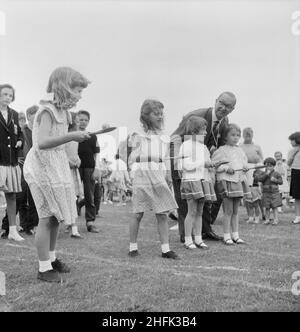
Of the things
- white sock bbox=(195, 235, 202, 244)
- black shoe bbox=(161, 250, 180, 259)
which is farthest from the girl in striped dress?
white sock bbox=(195, 235, 202, 244)

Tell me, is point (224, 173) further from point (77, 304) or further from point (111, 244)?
point (77, 304)

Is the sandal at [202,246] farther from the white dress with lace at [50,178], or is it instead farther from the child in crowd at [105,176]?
the child in crowd at [105,176]

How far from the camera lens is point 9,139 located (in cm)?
605

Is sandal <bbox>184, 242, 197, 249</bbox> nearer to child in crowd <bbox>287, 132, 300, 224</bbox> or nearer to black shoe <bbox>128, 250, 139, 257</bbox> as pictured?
black shoe <bbox>128, 250, 139, 257</bbox>

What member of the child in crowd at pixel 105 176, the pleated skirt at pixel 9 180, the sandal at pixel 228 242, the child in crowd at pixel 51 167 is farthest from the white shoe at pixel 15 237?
the child in crowd at pixel 105 176

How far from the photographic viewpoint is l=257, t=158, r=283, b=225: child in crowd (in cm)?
891

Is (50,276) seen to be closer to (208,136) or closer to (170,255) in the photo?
(170,255)

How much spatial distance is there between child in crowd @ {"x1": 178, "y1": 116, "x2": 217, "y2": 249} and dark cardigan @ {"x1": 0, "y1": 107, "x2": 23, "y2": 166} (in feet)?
7.68

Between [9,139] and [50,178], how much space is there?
2690 mm

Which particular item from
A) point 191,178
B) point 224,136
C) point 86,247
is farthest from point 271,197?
point 86,247

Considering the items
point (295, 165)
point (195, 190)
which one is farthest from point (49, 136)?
point (295, 165)

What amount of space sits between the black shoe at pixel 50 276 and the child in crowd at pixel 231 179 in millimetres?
2651
